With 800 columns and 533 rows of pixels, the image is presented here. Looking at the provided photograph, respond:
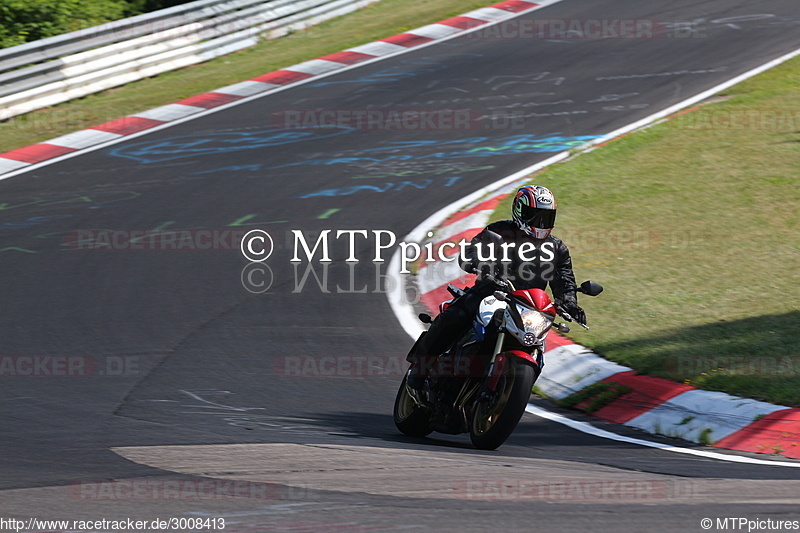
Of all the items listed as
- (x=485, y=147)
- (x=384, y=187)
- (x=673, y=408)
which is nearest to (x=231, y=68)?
(x=485, y=147)

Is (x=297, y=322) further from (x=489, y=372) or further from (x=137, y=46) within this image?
(x=137, y=46)

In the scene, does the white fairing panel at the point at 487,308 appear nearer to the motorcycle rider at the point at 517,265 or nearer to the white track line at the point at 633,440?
the motorcycle rider at the point at 517,265

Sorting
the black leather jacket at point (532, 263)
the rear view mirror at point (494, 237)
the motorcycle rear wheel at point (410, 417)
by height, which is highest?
the rear view mirror at point (494, 237)

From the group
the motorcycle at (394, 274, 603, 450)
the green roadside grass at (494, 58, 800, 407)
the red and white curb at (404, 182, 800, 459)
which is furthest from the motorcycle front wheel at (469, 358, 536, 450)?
the green roadside grass at (494, 58, 800, 407)

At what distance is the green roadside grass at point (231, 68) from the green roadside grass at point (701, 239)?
712cm

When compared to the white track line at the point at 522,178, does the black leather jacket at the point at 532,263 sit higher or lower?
higher

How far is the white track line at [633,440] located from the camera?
612 cm

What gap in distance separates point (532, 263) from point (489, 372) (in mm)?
827

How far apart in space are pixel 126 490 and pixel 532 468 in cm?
222

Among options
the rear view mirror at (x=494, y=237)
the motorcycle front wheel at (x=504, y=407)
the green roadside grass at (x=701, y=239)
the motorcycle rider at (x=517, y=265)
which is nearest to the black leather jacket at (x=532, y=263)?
the motorcycle rider at (x=517, y=265)

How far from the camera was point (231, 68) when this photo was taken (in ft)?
60.8

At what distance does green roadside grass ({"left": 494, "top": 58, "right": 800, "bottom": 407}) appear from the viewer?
7.77 m

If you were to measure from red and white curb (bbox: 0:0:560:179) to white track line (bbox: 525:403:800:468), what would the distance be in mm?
8903

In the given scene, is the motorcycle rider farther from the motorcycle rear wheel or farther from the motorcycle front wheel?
the motorcycle front wheel
